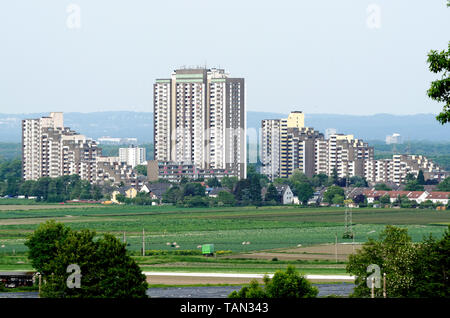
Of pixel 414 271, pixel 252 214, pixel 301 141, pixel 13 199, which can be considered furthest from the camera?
pixel 301 141

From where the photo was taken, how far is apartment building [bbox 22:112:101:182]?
144m

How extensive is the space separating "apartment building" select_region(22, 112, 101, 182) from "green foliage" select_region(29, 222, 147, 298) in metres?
113

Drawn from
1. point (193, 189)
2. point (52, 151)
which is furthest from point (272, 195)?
point (52, 151)

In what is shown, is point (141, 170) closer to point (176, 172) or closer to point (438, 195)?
point (176, 172)

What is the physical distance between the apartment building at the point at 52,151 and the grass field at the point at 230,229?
121ft

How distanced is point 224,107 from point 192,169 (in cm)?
1739

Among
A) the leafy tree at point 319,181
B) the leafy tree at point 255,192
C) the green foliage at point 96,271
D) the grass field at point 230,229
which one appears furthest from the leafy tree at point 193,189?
the green foliage at point 96,271

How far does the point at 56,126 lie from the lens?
15712 cm

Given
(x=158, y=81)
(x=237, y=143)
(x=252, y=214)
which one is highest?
(x=158, y=81)

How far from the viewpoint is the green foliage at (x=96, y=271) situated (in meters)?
25.8

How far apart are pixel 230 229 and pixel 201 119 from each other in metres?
75.6

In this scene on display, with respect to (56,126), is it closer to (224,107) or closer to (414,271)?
(224,107)

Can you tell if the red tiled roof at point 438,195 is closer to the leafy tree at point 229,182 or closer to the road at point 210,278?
the leafy tree at point 229,182
